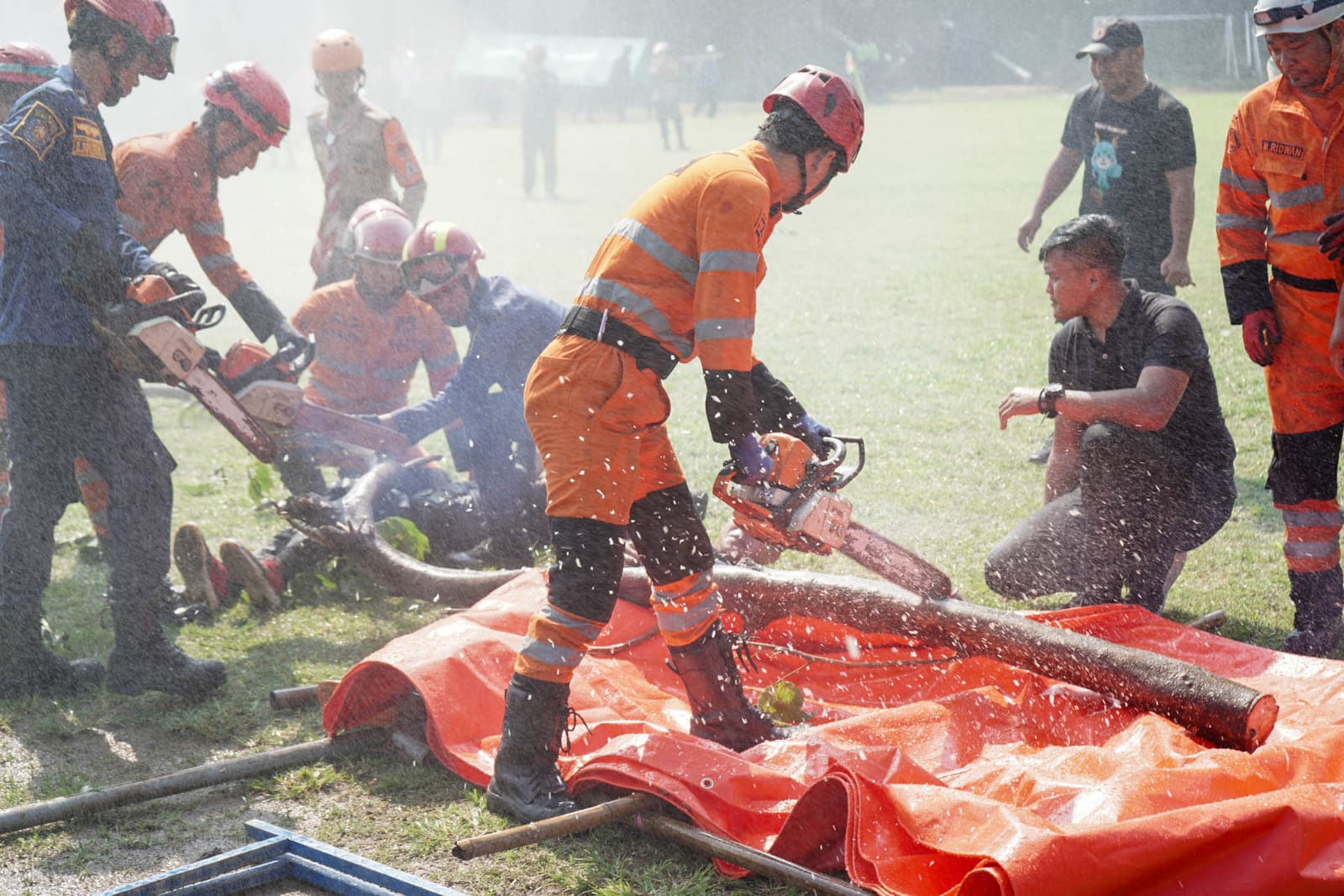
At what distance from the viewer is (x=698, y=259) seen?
3.24 m

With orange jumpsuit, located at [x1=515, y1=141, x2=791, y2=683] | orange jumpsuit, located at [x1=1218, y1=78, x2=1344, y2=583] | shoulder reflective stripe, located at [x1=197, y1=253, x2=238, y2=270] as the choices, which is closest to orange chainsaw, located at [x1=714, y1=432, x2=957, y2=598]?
orange jumpsuit, located at [x1=515, y1=141, x2=791, y2=683]

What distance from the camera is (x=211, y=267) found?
5102 mm

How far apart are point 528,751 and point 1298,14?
3.15 metres

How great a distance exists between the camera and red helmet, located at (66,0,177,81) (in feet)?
13.1

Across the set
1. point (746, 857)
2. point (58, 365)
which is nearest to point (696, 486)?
point (58, 365)

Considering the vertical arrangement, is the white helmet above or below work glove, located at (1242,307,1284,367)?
Result: above

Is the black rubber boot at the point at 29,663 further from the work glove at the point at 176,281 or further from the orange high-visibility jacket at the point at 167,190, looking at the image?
the orange high-visibility jacket at the point at 167,190

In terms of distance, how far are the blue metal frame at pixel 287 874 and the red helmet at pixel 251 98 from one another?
9.79 feet

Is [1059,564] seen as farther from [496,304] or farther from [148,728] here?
[148,728]

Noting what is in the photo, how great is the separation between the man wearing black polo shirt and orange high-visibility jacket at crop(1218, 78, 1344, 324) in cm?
28

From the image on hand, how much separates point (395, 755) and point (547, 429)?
3.75 feet

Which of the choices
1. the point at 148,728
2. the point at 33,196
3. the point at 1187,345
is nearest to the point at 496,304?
the point at 33,196

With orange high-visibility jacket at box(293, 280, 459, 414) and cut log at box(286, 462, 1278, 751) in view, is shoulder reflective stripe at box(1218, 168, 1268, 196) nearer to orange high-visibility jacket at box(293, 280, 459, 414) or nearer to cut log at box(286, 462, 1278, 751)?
cut log at box(286, 462, 1278, 751)

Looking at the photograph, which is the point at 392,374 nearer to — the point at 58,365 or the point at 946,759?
the point at 58,365
